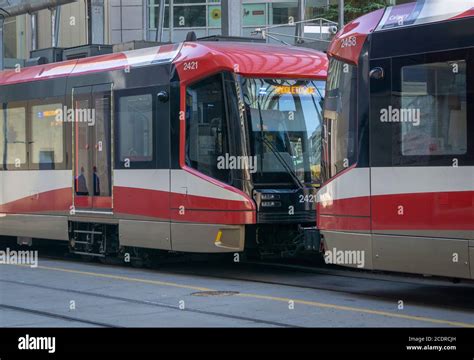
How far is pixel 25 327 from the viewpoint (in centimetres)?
1059

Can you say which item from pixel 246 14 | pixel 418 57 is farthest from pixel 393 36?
pixel 246 14

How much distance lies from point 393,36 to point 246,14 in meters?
33.7

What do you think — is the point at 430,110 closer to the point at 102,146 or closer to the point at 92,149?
the point at 102,146

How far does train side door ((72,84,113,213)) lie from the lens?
16906 mm

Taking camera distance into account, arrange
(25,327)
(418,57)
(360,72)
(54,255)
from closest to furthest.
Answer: (25,327)
(418,57)
(360,72)
(54,255)

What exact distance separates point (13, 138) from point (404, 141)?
10252mm

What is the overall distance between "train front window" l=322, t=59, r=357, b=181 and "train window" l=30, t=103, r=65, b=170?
260 inches

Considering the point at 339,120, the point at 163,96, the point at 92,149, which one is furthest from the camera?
the point at 92,149

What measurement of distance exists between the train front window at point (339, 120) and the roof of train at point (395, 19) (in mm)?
219

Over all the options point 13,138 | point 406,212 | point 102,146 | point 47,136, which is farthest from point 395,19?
point 13,138

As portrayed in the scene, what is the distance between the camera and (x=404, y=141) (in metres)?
11.8

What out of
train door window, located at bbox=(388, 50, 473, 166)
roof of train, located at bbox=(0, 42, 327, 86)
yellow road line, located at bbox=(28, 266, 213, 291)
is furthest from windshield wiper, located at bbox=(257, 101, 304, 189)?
train door window, located at bbox=(388, 50, 473, 166)

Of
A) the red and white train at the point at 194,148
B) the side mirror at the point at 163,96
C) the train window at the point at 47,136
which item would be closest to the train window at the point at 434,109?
the red and white train at the point at 194,148
